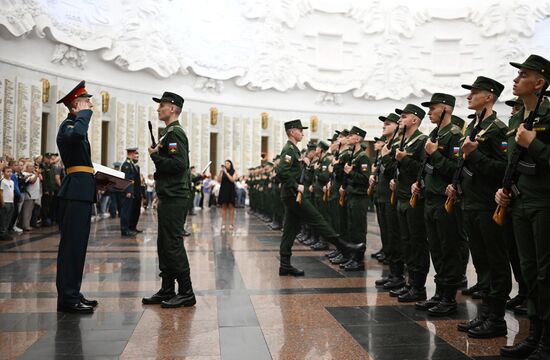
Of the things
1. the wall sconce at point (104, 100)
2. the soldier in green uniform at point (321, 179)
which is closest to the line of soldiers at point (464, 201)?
the soldier in green uniform at point (321, 179)

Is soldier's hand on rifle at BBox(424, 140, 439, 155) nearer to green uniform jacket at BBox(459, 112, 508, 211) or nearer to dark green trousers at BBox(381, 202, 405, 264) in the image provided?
green uniform jacket at BBox(459, 112, 508, 211)

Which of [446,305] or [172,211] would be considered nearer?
[446,305]

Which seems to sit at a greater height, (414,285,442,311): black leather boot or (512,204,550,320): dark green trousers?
(512,204,550,320): dark green trousers

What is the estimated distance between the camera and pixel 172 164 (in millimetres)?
5184

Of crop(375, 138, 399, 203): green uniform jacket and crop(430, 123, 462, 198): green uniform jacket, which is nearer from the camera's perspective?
crop(430, 123, 462, 198): green uniform jacket

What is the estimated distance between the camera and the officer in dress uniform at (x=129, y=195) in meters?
11.3

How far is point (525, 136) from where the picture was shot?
348 centimetres

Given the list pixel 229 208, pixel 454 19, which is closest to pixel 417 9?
pixel 454 19

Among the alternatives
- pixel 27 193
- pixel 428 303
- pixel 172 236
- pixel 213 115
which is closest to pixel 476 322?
pixel 428 303

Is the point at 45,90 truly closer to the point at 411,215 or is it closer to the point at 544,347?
the point at 411,215

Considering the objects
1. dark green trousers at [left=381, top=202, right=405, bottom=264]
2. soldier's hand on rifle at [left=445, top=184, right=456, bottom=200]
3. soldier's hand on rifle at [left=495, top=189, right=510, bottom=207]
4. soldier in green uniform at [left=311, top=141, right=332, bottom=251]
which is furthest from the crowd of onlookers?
soldier's hand on rifle at [left=495, top=189, right=510, bottom=207]

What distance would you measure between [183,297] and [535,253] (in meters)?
3.13

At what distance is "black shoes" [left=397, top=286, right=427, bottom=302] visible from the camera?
5.35m

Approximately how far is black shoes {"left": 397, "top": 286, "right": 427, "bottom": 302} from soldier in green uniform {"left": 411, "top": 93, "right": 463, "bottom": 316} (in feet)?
1.04
